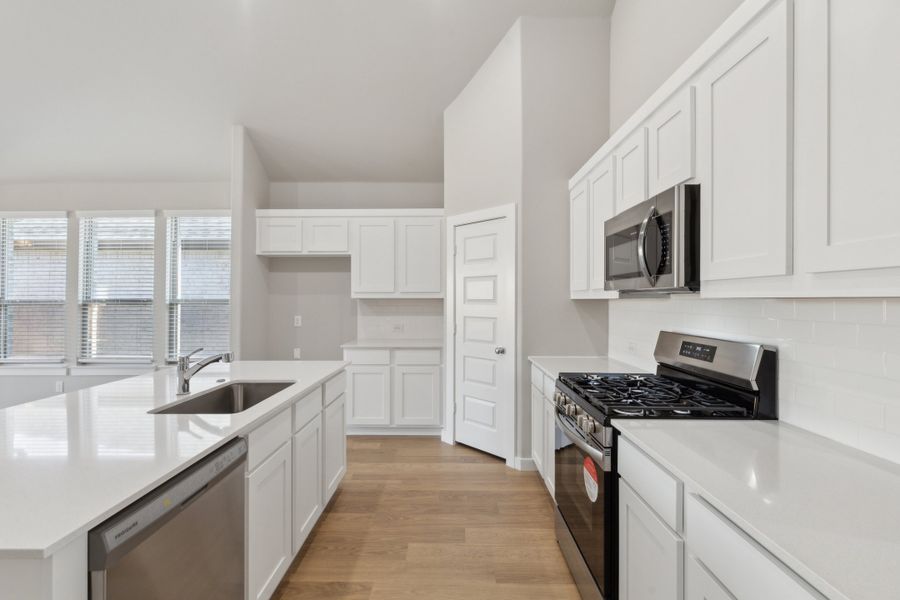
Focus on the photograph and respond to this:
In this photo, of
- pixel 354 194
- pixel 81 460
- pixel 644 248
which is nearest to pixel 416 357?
pixel 354 194

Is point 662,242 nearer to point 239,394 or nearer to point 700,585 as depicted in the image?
point 700,585

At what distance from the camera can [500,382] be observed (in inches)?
146

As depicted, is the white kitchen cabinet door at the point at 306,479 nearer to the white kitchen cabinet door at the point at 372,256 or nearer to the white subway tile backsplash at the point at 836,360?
the white subway tile backsplash at the point at 836,360

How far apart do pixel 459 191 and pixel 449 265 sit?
27.2 inches

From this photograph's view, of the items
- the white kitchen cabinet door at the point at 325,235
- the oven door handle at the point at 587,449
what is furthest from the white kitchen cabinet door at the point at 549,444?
the white kitchen cabinet door at the point at 325,235

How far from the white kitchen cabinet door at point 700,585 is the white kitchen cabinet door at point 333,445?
198 cm

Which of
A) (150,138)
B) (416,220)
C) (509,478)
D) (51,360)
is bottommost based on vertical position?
(509,478)

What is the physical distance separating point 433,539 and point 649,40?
330 cm

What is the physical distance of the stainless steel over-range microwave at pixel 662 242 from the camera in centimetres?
169

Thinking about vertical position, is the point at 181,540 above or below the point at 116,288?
below

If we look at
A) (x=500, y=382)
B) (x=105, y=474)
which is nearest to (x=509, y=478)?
(x=500, y=382)

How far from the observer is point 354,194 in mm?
5227

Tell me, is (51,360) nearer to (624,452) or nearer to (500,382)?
(500,382)

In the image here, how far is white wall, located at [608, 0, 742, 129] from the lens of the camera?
227 centimetres
